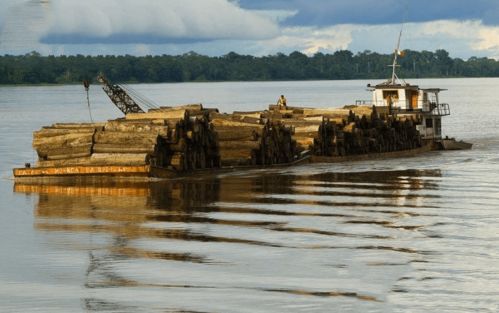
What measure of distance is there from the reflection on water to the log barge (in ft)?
3.49

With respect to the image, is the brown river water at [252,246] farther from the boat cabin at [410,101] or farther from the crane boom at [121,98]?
the crane boom at [121,98]

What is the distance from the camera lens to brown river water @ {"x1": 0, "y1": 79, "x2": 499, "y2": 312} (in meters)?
15.4

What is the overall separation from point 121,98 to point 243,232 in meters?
34.5

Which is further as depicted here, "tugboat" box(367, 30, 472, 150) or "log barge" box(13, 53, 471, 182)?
"tugboat" box(367, 30, 472, 150)

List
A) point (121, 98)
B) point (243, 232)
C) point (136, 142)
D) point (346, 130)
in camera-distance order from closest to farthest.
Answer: point (243, 232)
point (136, 142)
point (346, 130)
point (121, 98)

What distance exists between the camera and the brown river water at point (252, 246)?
50.6ft

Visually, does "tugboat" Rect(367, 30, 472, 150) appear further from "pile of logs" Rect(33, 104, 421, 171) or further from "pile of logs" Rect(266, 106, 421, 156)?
"pile of logs" Rect(33, 104, 421, 171)

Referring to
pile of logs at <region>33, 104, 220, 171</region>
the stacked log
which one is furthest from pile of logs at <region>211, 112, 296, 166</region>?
the stacked log

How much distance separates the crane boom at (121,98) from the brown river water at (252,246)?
71.6 feet

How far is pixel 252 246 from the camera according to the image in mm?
19984

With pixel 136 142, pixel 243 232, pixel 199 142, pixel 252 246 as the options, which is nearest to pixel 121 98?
pixel 199 142

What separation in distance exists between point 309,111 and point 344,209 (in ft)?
67.8

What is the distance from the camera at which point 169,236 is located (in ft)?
70.1

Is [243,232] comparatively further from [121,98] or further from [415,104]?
[415,104]
